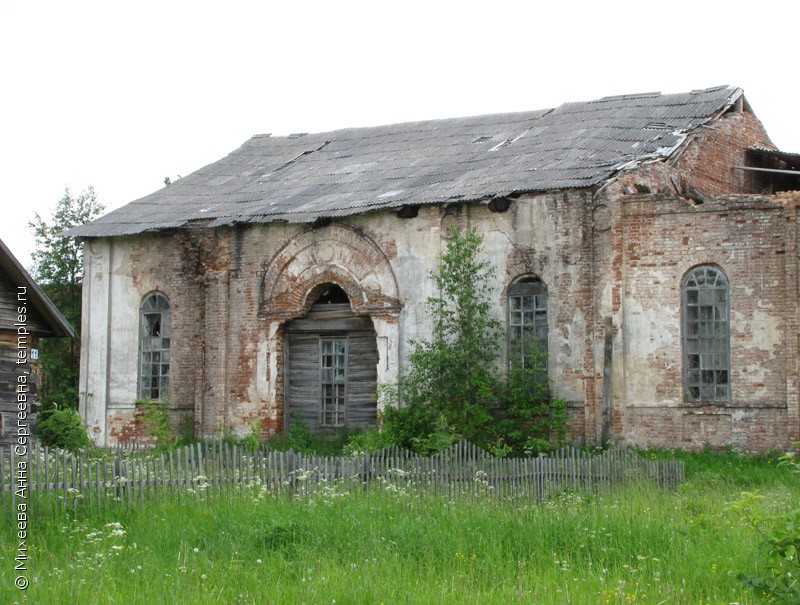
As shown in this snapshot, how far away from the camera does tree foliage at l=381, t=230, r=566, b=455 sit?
57.8 ft

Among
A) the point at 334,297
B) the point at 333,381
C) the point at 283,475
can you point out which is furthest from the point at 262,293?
the point at 283,475

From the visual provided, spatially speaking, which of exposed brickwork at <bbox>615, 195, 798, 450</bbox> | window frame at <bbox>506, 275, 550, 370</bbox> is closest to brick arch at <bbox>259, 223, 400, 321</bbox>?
window frame at <bbox>506, 275, 550, 370</bbox>

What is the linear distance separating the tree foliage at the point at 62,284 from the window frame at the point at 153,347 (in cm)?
423

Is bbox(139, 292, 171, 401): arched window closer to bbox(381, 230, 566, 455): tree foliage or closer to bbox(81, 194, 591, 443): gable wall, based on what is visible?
bbox(81, 194, 591, 443): gable wall

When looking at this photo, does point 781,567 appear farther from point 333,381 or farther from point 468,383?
point 333,381

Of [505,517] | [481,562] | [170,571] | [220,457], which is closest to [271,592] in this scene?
[170,571]

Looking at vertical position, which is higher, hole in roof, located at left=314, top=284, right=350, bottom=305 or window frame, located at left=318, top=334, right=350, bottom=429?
hole in roof, located at left=314, top=284, right=350, bottom=305

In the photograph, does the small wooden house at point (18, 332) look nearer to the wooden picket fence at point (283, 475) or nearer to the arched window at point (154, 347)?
the wooden picket fence at point (283, 475)

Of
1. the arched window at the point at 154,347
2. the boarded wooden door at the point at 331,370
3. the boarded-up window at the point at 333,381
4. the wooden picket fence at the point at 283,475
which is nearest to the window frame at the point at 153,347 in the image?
the arched window at the point at 154,347

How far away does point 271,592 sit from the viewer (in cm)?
863

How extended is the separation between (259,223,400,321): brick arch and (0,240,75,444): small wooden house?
5.28 m

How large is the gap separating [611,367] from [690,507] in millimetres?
5764

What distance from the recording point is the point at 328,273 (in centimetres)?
2008

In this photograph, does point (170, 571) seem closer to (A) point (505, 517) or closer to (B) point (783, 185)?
(A) point (505, 517)
